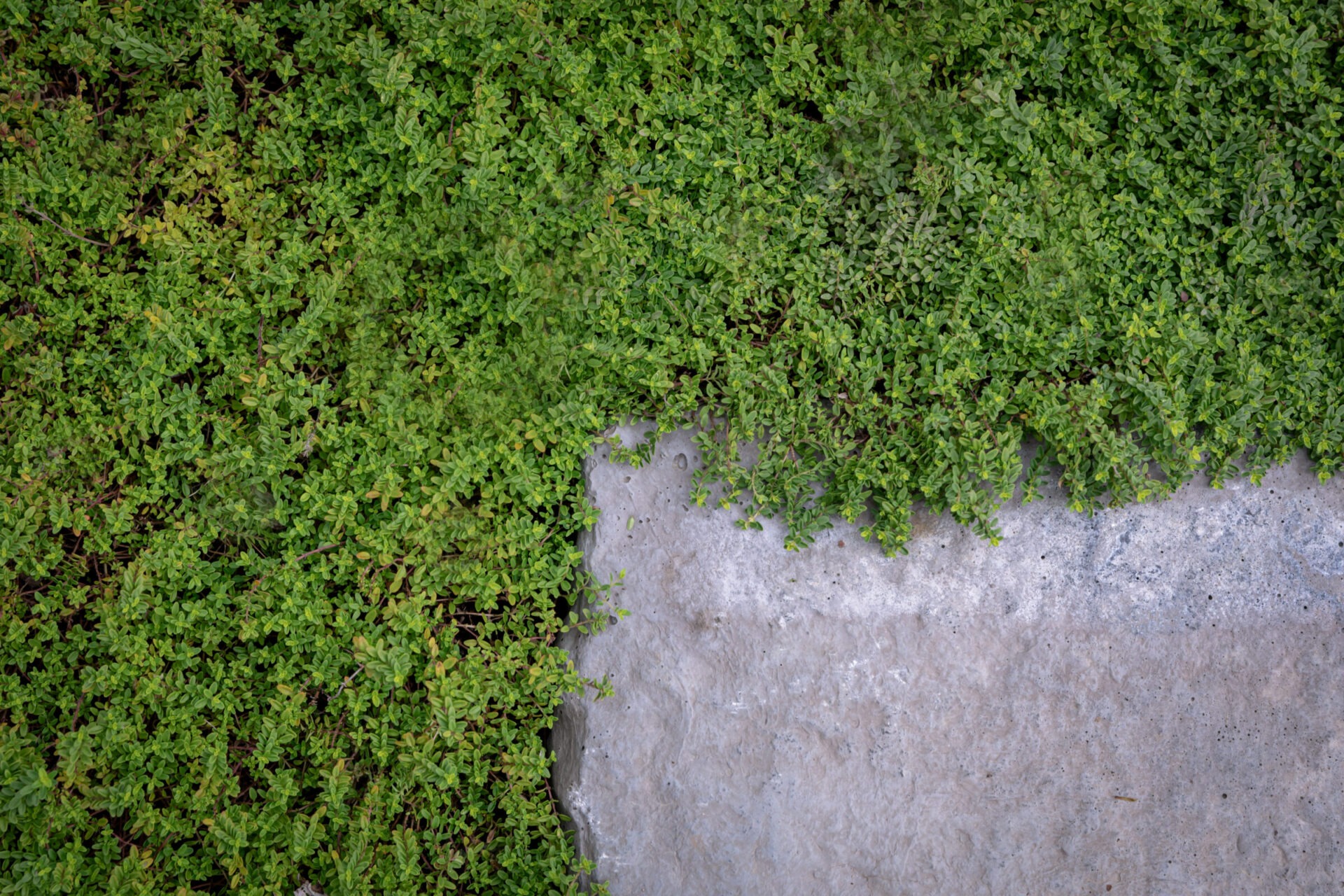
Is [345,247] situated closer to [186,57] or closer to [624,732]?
[186,57]

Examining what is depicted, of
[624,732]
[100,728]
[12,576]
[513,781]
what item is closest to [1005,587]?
[624,732]

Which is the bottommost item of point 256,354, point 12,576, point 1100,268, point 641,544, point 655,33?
point 12,576

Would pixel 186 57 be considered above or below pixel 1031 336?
above

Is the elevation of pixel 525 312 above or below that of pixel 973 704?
above
